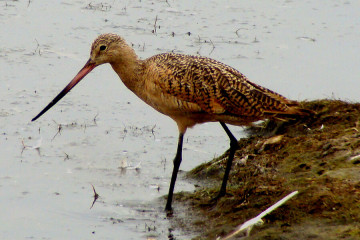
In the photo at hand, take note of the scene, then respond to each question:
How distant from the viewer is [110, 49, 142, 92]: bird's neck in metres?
7.60

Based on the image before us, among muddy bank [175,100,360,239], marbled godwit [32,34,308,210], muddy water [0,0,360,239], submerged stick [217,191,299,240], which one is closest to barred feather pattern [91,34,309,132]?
marbled godwit [32,34,308,210]

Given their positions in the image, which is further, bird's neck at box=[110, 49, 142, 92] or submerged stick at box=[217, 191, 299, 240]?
bird's neck at box=[110, 49, 142, 92]

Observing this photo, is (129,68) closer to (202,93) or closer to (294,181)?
(202,93)

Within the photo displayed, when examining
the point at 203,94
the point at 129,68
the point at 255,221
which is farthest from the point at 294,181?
the point at 129,68

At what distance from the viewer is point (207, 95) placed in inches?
285

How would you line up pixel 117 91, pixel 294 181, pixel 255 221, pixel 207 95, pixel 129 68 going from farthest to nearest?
pixel 117 91, pixel 129 68, pixel 207 95, pixel 294 181, pixel 255 221

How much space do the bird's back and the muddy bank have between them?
535 mm

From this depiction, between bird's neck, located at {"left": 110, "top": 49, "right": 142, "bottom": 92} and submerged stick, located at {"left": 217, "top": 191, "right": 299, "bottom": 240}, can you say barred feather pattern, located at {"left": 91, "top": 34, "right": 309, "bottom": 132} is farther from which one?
submerged stick, located at {"left": 217, "top": 191, "right": 299, "bottom": 240}

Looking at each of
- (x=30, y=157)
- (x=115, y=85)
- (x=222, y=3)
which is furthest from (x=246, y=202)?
(x=222, y=3)

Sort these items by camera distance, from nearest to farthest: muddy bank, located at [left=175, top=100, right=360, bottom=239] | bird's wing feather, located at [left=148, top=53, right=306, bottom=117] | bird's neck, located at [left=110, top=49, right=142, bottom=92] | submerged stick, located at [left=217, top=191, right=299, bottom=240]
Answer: submerged stick, located at [left=217, top=191, right=299, bottom=240] < muddy bank, located at [left=175, top=100, right=360, bottom=239] < bird's wing feather, located at [left=148, top=53, right=306, bottom=117] < bird's neck, located at [left=110, top=49, right=142, bottom=92]

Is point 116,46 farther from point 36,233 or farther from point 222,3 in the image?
point 222,3

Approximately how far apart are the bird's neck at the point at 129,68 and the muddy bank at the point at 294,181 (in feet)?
4.00

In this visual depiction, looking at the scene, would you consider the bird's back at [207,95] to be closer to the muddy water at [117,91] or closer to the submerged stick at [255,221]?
the muddy water at [117,91]

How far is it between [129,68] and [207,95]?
854mm
